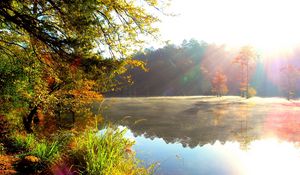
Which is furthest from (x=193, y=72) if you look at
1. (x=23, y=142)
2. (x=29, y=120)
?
(x=23, y=142)

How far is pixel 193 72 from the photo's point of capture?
136500 millimetres

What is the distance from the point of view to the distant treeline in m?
130

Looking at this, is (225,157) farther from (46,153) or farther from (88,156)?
(46,153)

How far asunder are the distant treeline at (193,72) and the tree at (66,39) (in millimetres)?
112375

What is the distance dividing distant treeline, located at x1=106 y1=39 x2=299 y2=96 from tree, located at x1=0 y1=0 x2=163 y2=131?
112 metres

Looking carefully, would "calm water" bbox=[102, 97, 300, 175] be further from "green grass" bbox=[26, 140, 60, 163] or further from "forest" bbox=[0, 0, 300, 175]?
"green grass" bbox=[26, 140, 60, 163]

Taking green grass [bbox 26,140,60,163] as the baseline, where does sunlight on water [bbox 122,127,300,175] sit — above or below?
below

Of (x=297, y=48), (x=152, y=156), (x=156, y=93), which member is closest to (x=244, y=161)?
(x=152, y=156)

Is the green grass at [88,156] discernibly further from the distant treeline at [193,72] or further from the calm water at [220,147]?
the distant treeline at [193,72]

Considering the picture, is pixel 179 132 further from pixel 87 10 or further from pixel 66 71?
pixel 87 10

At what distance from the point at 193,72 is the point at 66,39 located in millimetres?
130803

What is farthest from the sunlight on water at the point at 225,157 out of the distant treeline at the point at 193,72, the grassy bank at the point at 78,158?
the distant treeline at the point at 193,72

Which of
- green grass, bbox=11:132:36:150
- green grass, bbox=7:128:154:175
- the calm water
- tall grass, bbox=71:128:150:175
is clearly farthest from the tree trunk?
tall grass, bbox=71:128:150:175

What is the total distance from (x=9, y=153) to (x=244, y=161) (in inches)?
366
